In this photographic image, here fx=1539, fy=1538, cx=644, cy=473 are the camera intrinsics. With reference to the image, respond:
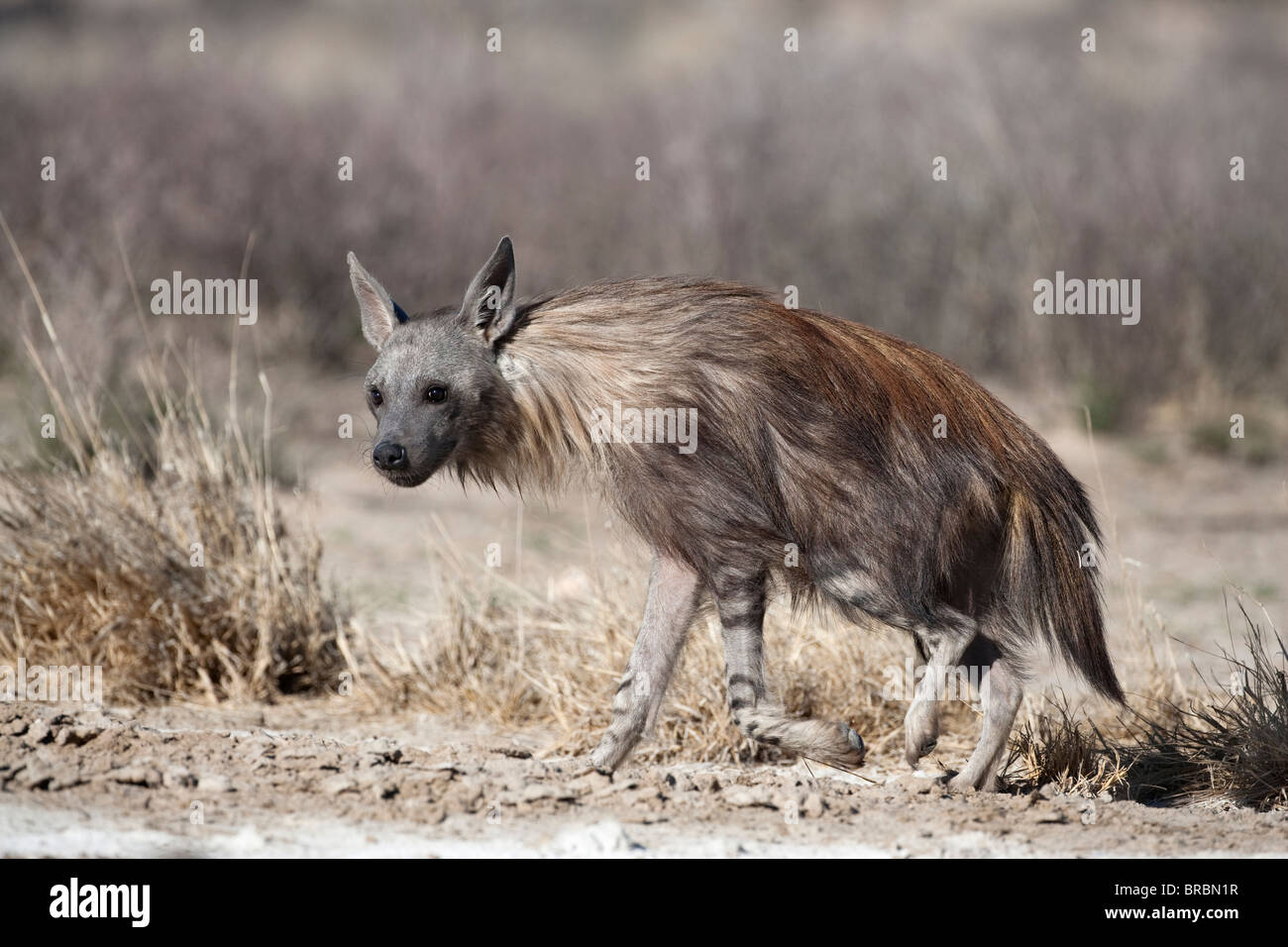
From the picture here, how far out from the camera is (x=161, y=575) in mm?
6773

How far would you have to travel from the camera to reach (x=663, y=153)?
51.7ft

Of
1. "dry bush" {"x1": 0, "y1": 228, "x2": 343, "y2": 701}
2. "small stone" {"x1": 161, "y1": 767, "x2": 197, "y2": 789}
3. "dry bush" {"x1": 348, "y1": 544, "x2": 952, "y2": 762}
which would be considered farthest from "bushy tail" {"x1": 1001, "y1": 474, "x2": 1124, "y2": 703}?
"dry bush" {"x1": 0, "y1": 228, "x2": 343, "y2": 701}

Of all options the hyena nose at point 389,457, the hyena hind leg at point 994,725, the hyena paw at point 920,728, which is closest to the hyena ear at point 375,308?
the hyena nose at point 389,457

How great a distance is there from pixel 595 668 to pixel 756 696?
4.53 ft

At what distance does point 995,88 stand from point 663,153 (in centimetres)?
336

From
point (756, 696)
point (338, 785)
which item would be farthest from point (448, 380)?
point (756, 696)

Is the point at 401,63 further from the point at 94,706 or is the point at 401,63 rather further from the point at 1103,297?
the point at 94,706

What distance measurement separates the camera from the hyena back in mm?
5324

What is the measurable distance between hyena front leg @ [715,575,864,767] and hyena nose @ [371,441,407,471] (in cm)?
117

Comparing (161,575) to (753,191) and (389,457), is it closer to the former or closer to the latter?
(389,457)

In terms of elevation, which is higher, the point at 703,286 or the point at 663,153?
the point at 663,153

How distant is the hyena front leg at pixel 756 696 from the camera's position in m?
5.32

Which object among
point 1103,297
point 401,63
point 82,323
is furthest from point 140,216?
point 1103,297

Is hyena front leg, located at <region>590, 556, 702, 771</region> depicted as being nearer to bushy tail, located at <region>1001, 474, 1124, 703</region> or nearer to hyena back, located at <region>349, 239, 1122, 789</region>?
hyena back, located at <region>349, 239, 1122, 789</region>
